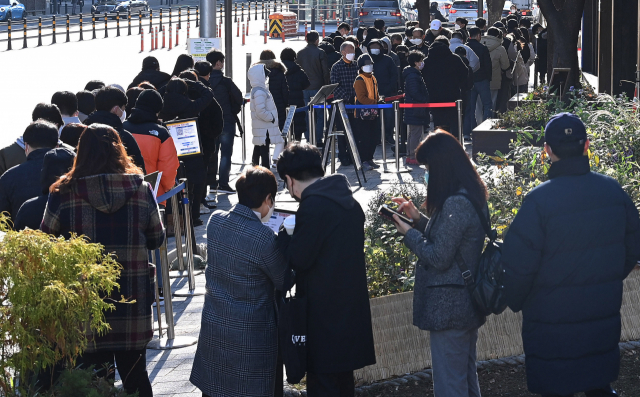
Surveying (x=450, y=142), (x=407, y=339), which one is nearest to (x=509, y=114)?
(x=407, y=339)

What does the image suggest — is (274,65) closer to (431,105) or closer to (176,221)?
(431,105)

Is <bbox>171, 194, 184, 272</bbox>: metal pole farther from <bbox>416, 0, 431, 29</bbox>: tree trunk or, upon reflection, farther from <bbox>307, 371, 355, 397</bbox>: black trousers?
<bbox>416, 0, 431, 29</bbox>: tree trunk

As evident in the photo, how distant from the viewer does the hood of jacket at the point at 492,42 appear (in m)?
17.4

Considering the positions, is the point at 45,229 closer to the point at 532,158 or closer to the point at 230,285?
the point at 230,285

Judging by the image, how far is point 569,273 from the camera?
3910mm

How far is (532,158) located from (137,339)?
3592 mm

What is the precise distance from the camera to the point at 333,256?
4219mm

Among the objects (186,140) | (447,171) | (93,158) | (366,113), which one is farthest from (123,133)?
(366,113)

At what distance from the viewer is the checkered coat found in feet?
14.0

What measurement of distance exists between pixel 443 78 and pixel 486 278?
9.81m

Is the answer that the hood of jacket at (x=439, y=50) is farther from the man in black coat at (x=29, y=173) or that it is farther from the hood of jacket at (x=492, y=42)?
the man in black coat at (x=29, y=173)

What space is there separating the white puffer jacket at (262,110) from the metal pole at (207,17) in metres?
2.88

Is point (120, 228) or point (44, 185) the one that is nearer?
point (120, 228)

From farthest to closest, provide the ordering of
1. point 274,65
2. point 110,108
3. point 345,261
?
point 274,65, point 110,108, point 345,261
